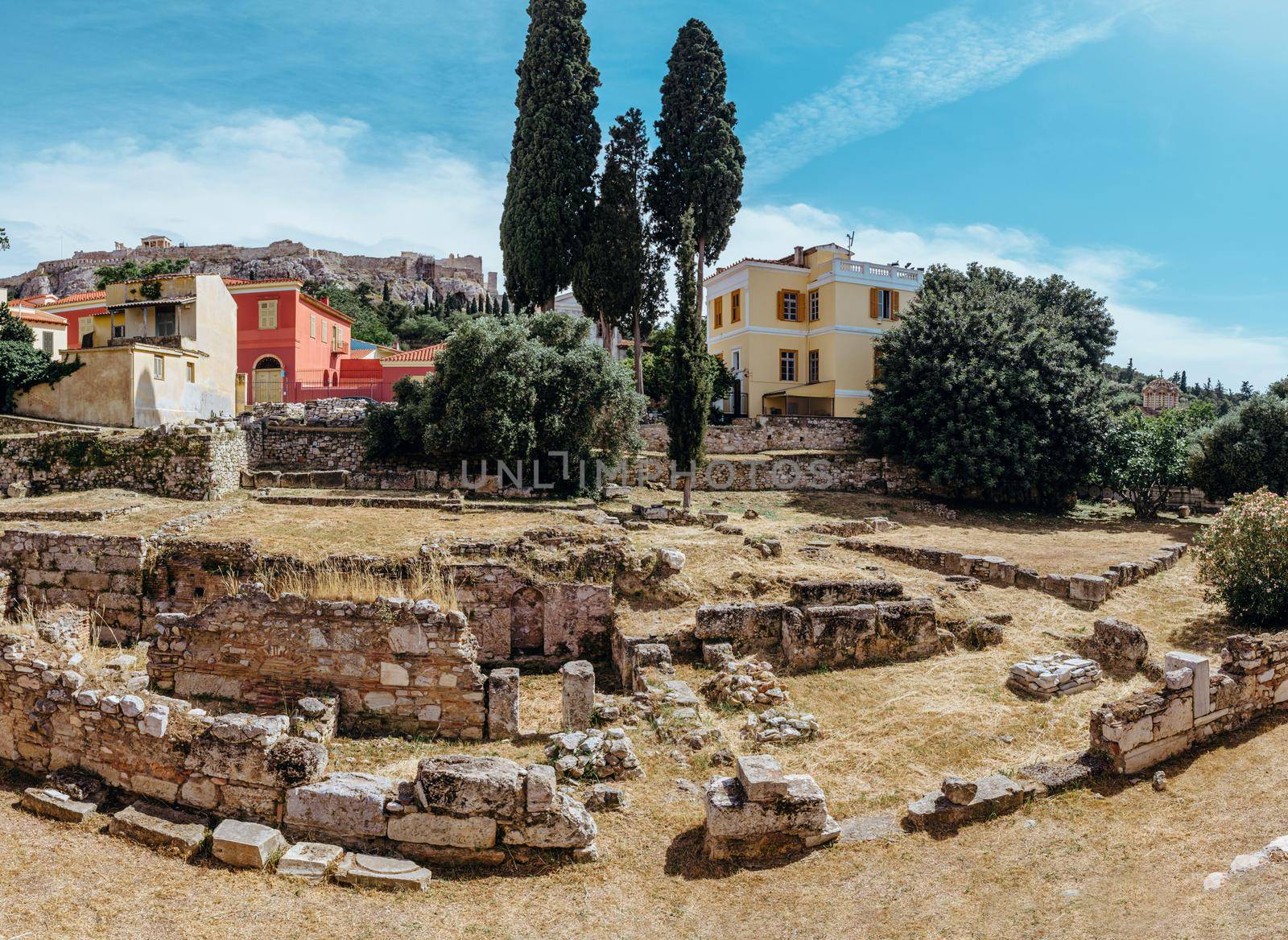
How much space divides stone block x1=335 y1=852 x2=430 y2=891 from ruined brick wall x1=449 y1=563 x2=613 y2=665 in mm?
6829

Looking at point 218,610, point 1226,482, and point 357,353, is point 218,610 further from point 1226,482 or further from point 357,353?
point 357,353

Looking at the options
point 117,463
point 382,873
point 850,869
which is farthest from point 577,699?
point 117,463

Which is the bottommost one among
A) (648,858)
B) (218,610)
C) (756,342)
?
(648,858)

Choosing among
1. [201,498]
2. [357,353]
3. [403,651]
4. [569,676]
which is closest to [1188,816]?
[569,676]

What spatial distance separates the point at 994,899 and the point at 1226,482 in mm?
30309

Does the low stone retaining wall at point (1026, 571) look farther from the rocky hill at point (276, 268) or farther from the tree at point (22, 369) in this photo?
the rocky hill at point (276, 268)

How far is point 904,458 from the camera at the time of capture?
3095cm

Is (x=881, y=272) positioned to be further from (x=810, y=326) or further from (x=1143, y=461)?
(x=1143, y=461)

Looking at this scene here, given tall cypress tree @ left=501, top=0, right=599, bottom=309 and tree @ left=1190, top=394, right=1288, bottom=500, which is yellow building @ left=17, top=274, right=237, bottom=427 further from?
tree @ left=1190, top=394, right=1288, bottom=500

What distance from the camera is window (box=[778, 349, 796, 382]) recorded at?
37812 millimetres

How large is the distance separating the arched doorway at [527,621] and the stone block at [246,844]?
6.92m

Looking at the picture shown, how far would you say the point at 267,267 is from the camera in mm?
109500

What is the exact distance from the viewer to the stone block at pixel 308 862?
6.21m

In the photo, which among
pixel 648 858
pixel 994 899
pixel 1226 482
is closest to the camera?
pixel 994 899
